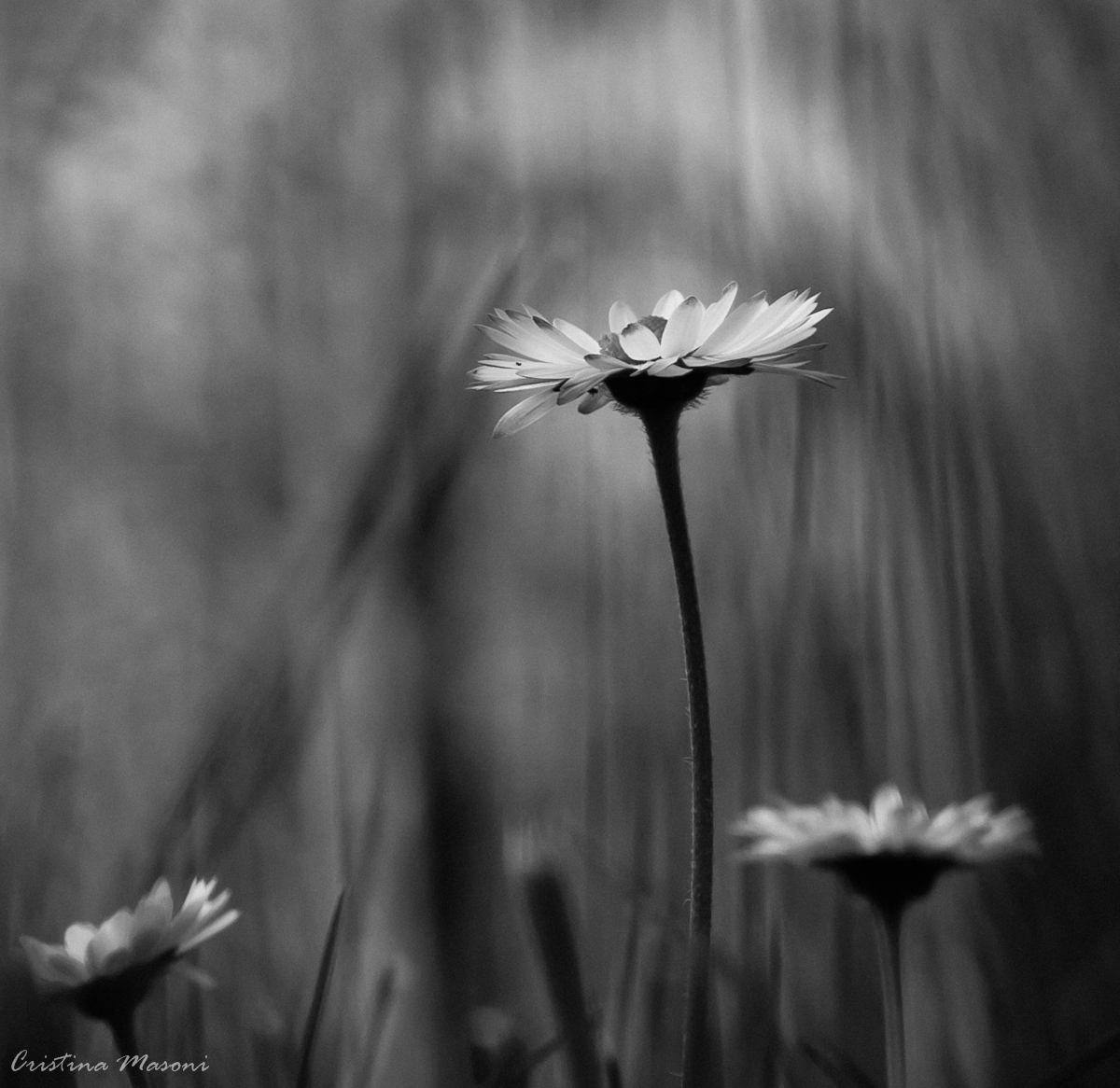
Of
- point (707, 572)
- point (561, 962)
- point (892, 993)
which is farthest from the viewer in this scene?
point (707, 572)

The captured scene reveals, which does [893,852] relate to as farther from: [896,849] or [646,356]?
[646,356]

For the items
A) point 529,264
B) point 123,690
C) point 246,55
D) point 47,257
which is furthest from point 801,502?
point 246,55

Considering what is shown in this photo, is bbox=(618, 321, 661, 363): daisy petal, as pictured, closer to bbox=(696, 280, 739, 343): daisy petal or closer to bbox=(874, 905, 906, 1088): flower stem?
bbox=(696, 280, 739, 343): daisy petal

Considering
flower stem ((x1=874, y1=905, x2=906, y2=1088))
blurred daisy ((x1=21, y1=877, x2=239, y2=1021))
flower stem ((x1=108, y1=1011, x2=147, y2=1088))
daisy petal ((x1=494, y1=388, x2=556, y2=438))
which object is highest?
daisy petal ((x1=494, y1=388, x2=556, y2=438))

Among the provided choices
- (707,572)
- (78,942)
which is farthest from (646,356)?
(707,572)

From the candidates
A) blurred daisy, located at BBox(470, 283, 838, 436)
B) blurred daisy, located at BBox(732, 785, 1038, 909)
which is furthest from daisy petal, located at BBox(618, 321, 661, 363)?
blurred daisy, located at BBox(732, 785, 1038, 909)

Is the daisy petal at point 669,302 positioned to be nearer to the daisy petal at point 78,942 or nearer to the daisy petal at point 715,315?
the daisy petal at point 715,315
